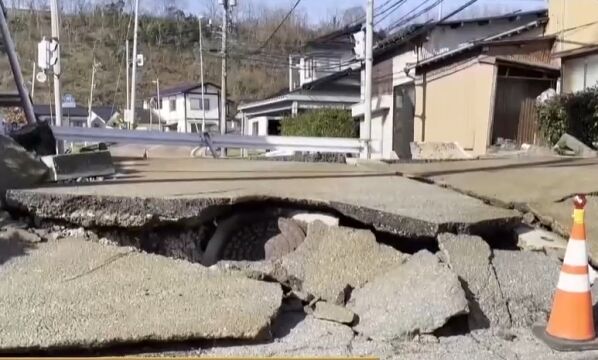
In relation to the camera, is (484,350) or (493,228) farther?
(493,228)

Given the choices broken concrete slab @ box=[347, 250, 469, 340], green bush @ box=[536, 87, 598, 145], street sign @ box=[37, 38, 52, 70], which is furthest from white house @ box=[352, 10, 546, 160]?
broken concrete slab @ box=[347, 250, 469, 340]

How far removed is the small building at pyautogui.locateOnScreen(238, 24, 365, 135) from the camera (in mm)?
→ 28969

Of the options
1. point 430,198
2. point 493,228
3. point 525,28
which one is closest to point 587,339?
point 493,228

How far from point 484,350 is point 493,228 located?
112cm

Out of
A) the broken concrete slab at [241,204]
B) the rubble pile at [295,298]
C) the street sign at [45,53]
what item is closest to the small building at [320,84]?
the street sign at [45,53]

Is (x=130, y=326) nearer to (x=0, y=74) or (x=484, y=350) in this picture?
(x=484, y=350)

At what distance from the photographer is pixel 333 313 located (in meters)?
3.09

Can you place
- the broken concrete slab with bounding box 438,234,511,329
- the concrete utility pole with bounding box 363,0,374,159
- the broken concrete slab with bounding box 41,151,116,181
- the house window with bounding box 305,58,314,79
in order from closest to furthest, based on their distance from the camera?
the broken concrete slab with bounding box 438,234,511,329 → the broken concrete slab with bounding box 41,151,116,181 → the concrete utility pole with bounding box 363,0,374,159 → the house window with bounding box 305,58,314,79

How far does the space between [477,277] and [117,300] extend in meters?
1.81

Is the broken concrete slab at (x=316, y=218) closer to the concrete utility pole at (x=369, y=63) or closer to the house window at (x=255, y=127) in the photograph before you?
the concrete utility pole at (x=369, y=63)

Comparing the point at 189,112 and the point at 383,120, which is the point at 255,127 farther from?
the point at 189,112

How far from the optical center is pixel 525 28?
1540 centimetres

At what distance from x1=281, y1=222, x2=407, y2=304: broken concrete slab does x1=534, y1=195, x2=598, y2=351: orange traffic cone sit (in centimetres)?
83

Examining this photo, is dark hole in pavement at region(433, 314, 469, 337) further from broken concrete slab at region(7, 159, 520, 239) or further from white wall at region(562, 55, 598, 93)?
white wall at region(562, 55, 598, 93)
